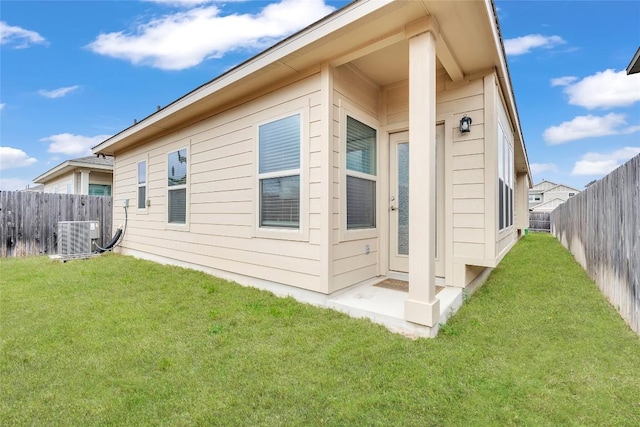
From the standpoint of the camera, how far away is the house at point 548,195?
2902 cm

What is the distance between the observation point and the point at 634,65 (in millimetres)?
4344

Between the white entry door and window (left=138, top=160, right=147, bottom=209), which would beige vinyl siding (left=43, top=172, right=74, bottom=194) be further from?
the white entry door

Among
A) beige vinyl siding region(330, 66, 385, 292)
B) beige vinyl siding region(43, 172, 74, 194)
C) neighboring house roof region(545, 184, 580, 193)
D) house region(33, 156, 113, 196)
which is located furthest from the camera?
neighboring house roof region(545, 184, 580, 193)

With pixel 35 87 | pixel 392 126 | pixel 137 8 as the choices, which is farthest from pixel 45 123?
pixel 392 126

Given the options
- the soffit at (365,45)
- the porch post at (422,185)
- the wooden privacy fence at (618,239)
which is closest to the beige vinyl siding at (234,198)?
the soffit at (365,45)

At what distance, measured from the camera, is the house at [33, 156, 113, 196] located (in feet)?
34.8

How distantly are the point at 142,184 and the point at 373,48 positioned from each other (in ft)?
20.5

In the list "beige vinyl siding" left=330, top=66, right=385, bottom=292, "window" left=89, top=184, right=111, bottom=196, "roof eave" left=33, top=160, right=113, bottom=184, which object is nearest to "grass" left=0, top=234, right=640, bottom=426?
"beige vinyl siding" left=330, top=66, right=385, bottom=292

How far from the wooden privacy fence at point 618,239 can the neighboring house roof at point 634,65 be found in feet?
5.73

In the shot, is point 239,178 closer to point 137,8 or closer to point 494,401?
point 494,401

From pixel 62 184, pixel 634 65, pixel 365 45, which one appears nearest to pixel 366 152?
pixel 365 45

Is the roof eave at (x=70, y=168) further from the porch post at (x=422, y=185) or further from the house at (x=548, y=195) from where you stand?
the house at (x=548, y=195)

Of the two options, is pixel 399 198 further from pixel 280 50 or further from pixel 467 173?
pixel 280 50

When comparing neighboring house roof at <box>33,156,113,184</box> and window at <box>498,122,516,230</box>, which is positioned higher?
neighboring house roof at <box>33,156,113,184</box>
